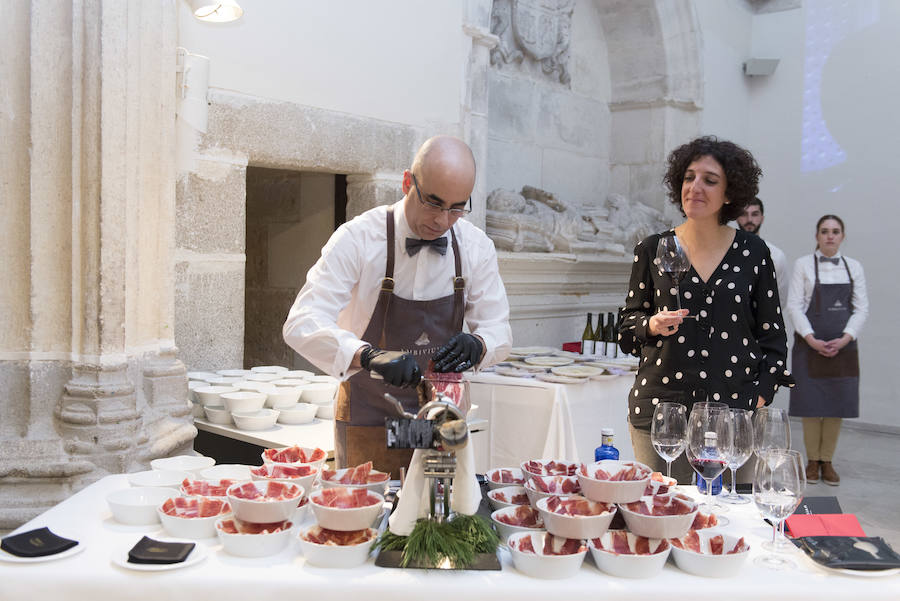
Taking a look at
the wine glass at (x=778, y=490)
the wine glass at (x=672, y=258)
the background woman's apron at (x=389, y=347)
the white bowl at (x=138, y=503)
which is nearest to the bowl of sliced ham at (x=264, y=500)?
the white bowl at (x=138, y=503)

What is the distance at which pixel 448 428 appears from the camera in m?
1.43

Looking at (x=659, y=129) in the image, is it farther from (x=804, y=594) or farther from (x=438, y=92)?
(x=804, y=594)

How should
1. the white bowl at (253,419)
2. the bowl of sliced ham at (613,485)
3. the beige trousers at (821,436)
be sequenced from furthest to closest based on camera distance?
the beige trousers at (821,436) < the white bowl at (253,419) < the bowl of sliced ham at (613,485)

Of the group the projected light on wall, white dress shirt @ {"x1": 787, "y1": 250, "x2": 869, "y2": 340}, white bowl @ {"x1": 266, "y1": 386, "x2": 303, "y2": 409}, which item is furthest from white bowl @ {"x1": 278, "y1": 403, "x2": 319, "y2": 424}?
the projected light on wall

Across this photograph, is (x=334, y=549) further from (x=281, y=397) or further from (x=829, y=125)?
(x=829, y=125)

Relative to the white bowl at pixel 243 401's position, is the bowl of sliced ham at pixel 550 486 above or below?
above

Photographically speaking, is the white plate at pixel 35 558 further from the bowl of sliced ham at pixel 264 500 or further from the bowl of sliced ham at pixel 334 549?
the bowl of sliced ham at pixel 334 549

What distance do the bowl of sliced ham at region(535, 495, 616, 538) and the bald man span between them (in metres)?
0.51

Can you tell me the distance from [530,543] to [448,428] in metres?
0.26

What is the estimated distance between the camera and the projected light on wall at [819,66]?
685 cm

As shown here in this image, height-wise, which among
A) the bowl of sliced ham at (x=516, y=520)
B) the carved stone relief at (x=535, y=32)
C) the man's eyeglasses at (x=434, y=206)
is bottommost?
the bowl of sliced ham at (x=516, y=520)

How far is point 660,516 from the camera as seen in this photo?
1472mm

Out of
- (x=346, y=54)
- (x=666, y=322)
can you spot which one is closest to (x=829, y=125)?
(x=346, y=54)

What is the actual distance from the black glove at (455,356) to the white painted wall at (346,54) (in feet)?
7.22
